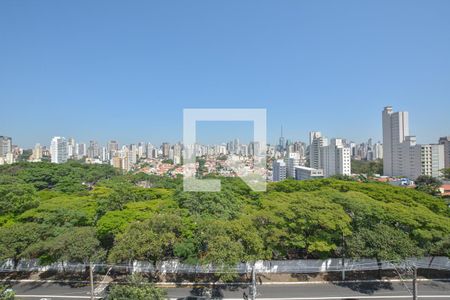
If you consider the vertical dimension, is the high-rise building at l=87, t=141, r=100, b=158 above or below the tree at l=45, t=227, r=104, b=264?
above

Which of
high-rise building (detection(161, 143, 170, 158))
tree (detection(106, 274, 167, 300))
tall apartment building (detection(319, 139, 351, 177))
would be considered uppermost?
high-rise building (detection(161, 143, 170, 158))

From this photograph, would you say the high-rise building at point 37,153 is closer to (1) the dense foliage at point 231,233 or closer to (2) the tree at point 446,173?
(1) the dense foliage at point 231,233

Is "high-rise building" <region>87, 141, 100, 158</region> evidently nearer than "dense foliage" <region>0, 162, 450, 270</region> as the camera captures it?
No

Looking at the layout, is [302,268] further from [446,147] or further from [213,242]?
[446,147]

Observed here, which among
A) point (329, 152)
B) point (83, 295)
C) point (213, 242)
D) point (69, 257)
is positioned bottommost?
point (83, 295)

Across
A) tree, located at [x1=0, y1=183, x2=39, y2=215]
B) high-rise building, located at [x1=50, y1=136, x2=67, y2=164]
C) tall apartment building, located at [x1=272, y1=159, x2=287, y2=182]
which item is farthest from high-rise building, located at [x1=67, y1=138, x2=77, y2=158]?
tree, located at [x1=0, y1=183, x2=39, y2=215]

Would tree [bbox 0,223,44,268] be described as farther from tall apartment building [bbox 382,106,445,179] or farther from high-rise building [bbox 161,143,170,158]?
high-rise building [bbox 161,143,170,158]

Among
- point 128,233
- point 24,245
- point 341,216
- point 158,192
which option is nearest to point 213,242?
point 128,233
